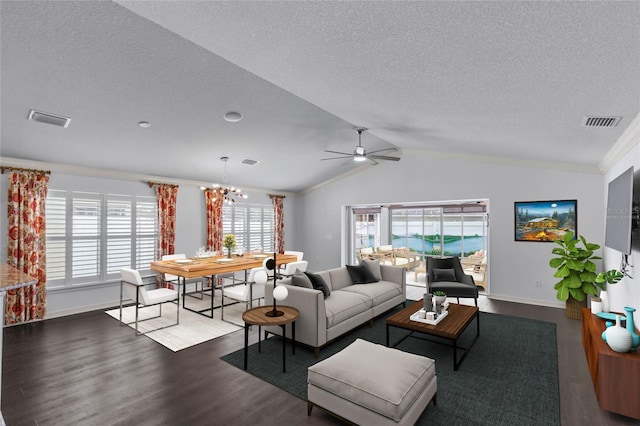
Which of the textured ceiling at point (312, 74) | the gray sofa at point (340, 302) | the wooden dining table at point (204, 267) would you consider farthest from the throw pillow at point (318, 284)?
the textured ceiling at point (312, 74)

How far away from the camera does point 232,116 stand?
14.2 ft

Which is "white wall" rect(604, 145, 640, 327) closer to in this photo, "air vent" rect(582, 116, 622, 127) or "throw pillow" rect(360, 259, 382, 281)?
"air vent" rect(582, 116, 622, 127)

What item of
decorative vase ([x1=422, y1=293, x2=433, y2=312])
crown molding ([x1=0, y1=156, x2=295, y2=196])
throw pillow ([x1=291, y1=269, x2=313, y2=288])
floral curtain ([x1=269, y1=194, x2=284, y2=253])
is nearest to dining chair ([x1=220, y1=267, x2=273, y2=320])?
throw pillow ([x1=291, y1=269, x2=313, y2=288])

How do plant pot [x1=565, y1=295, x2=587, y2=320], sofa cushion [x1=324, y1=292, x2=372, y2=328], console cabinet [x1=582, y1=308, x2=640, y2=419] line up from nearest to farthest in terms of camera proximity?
console cabinet [x1=582, y1=308, x2=640, y2=419] < sofa cushion [x1=324, y1=292, x2=372, y2=328] < plant pot [x1=565, y1=295, x2=587, y2=320]

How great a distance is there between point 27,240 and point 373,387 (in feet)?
17.8

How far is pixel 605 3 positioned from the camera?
53.3 inches

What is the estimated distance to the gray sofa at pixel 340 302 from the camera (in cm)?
365

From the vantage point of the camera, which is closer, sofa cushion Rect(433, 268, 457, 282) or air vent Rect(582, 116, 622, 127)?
air vent Rect(582, 116, 622, 127)

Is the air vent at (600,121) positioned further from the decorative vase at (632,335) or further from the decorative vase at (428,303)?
the decorative vase at (428,303)

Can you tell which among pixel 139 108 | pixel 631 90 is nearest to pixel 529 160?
pixel 631 90

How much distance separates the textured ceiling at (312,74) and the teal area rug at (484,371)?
8.22 ft

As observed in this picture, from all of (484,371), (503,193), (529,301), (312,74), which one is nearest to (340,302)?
(484,371)

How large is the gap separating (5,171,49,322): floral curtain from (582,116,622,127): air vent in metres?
7.08

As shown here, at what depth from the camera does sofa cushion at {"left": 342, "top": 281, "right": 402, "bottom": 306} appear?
15.5ft
